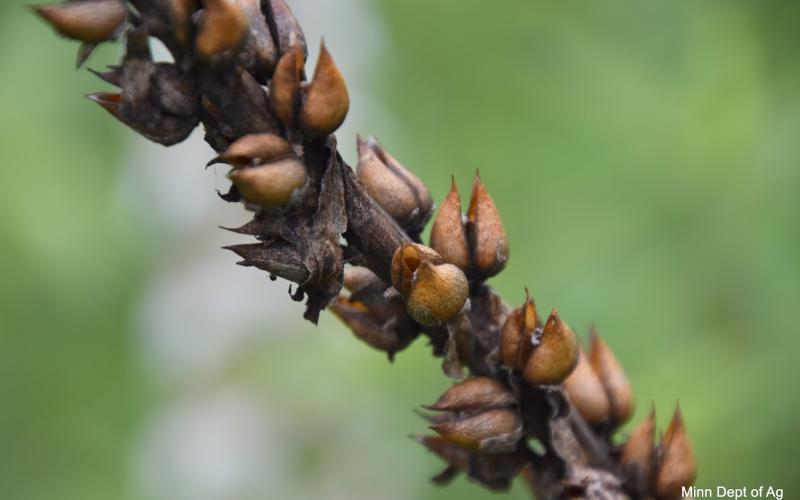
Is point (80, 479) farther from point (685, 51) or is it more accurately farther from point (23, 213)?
point (685, 51)

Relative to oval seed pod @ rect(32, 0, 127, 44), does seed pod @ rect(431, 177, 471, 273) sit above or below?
below

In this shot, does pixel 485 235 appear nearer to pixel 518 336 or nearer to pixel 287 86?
pixel 518 336

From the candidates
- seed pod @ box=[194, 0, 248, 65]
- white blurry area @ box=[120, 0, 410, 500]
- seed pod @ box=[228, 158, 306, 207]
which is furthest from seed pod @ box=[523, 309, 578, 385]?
white blurry area @ box=[120, 0, 410, 500]

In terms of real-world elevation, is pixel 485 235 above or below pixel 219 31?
below

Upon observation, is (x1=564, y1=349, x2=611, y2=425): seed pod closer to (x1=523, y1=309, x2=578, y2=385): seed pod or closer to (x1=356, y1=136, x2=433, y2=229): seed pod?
(x1=523, y1=309, x2=578, y2=385): seed pod

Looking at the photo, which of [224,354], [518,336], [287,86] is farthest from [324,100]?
[224,354]

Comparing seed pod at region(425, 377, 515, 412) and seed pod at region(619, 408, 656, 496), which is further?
seed pod at region(619, 408, 656, 496)
